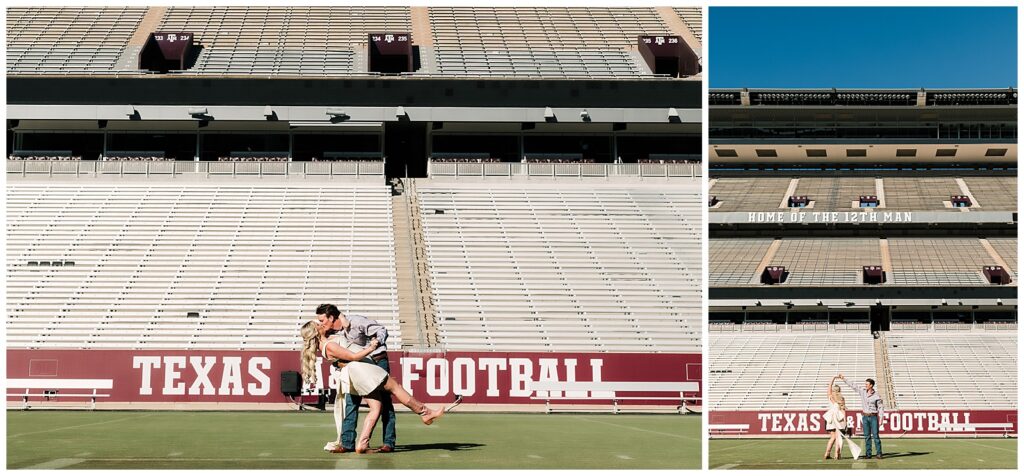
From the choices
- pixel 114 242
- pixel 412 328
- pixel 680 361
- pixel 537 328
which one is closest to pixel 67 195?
pixel 114 242

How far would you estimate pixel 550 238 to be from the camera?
21547 millimetres

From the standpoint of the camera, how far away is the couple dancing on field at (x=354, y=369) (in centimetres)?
618

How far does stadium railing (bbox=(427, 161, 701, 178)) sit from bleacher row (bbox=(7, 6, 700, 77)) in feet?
7.37

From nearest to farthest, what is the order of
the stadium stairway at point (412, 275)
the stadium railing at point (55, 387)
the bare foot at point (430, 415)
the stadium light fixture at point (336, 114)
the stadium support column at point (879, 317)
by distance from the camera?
the bare foot at point (430, 415)
the stadium railing at point (55, 387)
the stadium stairway at point (412, 275)
the stadium light fixture at point (336, 114)
the stadium support column at point (879, 317)

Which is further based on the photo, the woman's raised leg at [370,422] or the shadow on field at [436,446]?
the shadow on field at [436,446]

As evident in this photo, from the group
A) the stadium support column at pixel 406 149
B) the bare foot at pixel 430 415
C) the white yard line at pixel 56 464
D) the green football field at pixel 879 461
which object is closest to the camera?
the white yard line at pixel 56 464

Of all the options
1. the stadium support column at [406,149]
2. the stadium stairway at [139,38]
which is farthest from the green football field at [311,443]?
the stadium stairway at [139,38]

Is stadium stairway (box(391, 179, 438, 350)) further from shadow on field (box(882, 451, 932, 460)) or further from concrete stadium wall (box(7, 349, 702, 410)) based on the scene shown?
shadow on field (box(882, 451, 932, 460))

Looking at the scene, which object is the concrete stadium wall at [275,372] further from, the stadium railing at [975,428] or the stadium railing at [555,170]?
the stadium railing at [555,170]

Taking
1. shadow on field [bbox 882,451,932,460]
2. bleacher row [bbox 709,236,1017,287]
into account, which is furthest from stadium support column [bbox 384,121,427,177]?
shadow on field [bbox 882,451,932,460]

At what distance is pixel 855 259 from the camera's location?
123 feet

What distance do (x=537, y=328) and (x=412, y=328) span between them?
79.4 inches

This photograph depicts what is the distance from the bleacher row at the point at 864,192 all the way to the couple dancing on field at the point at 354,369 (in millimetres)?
35348

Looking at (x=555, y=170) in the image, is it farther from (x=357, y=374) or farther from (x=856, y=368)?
(x=357, y=374)
